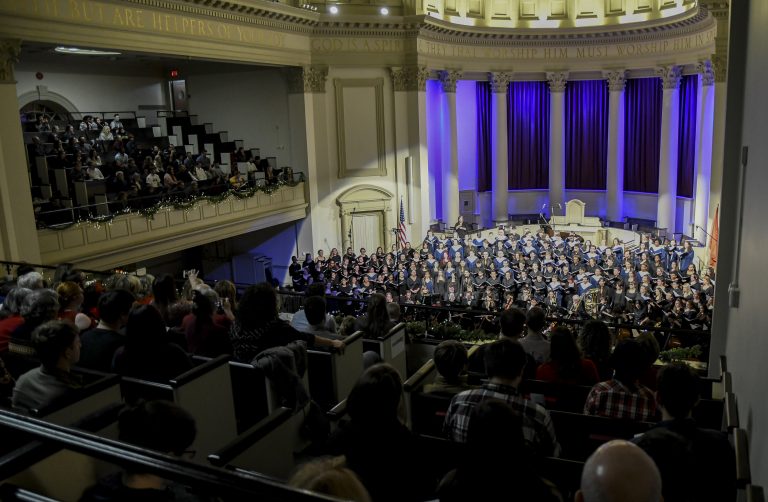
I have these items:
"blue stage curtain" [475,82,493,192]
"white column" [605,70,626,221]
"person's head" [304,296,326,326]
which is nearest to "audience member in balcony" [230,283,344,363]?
"person's head" [304,296,326,326]

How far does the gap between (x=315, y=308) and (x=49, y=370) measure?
254cm

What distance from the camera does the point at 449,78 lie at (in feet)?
83.3

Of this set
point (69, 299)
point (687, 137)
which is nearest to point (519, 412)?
point (69, 299)

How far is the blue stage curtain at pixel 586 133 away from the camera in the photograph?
92.8ft

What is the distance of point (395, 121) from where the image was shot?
923 inches

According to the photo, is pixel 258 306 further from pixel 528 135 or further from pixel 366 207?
pixel 528 135

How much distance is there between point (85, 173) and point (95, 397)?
12040 mm

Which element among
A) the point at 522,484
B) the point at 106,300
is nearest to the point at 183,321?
the point at 106,300

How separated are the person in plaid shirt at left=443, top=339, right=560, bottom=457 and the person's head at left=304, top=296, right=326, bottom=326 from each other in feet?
8.15

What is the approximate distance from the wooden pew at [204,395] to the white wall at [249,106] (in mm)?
17276

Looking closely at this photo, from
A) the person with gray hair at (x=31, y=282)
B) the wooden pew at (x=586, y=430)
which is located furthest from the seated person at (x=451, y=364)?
the person with gray hair at (x=31, y=282)

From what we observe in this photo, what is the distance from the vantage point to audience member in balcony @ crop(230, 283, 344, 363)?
5086mm

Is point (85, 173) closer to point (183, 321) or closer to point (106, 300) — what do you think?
point (183, 321)

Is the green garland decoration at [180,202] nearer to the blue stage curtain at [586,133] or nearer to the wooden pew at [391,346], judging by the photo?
the wooden pew at [391,346]
